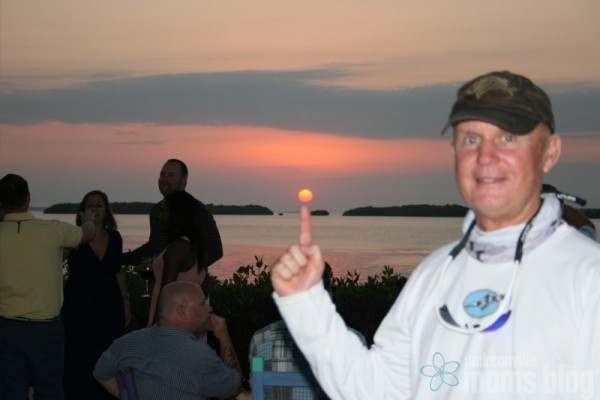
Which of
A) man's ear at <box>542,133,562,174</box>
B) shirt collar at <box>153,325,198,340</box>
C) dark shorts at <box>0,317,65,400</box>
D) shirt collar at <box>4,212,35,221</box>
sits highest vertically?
shirt collar at <box>4,212,35,221</box>

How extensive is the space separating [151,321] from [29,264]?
0.94 m

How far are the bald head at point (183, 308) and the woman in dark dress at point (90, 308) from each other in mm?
2195

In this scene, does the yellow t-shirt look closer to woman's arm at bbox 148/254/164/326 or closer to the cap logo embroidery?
woman's arm at bbox 148/254/164/326

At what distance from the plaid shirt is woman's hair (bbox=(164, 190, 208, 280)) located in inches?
65.3

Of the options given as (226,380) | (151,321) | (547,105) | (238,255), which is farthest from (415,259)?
(547,105)

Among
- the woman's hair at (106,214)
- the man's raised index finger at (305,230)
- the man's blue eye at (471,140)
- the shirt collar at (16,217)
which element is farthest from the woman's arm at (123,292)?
the man's blue eye at (471,140)

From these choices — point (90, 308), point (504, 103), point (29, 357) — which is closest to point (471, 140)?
point (504, 103)

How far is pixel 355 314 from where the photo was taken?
9156 mm

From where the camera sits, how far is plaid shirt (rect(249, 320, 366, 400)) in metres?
5.57

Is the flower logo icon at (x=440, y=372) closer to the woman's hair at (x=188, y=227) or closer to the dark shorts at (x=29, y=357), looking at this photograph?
the woman's hair at (x=188, y=227)

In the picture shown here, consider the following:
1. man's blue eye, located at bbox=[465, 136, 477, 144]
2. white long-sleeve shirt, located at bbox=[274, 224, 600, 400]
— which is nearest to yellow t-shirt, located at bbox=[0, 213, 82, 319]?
white long-sleeve shirt, located at bbox=[274, 224, 600, 400]

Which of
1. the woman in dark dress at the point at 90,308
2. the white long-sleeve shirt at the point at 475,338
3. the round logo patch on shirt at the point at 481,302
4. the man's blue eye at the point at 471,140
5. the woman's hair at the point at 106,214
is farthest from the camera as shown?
the woman's hair at the point at 106,214

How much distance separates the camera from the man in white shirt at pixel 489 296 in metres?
2.50

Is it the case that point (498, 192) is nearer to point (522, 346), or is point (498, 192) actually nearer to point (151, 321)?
point (522, 346)
